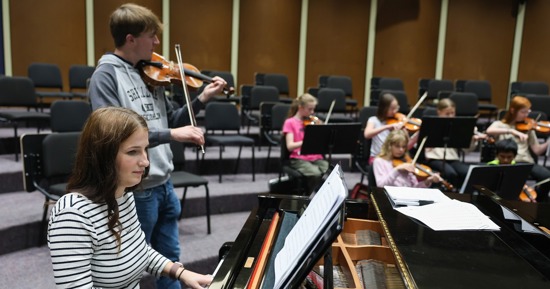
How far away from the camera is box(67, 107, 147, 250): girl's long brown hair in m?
1.27

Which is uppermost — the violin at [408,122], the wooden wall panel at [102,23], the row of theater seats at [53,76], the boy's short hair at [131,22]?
the wooden wall panel at [102,23]

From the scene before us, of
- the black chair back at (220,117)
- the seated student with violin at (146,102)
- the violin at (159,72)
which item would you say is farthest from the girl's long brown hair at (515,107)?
the seated student with violin at (146,102)

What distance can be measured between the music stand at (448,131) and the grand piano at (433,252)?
2455 millimetres

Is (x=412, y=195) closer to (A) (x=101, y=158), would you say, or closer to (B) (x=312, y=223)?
(B) (x=312, y=223)

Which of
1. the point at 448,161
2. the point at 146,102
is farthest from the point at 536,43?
the point at 146,102

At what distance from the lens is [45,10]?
6.79 m

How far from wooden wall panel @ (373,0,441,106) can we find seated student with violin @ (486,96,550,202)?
4447 mm

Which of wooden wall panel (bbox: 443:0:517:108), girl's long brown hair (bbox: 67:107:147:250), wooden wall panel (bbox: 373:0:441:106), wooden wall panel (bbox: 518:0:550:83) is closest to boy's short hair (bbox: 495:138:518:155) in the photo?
girl's long brown hair (bbox: 67:107:147:250)

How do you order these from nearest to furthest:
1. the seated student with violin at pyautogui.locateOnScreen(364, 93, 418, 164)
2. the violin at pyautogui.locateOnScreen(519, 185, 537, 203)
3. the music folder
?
1. the music folder
2. the violin at pyautogui.locateOnScreen(519, 185, 537, 203)
3. the seated student with violin at pyautogui.locateOnScreen(364, 93, 418, 164)

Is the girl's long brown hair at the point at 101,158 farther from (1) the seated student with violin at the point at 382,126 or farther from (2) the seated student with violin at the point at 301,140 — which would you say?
(1) the seated student with violin at the point at 382,126

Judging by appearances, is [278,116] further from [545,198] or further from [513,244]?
[513,244]

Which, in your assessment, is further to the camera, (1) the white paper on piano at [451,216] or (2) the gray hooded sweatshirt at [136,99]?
(2) the gray hooded sweatshirt at [136,99]

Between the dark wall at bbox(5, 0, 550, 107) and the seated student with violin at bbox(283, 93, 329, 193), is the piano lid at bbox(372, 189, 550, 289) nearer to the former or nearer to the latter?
the seated student with violin at bbox(283, 93, 329, 193)

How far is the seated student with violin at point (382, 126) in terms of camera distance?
4516 millimetres
